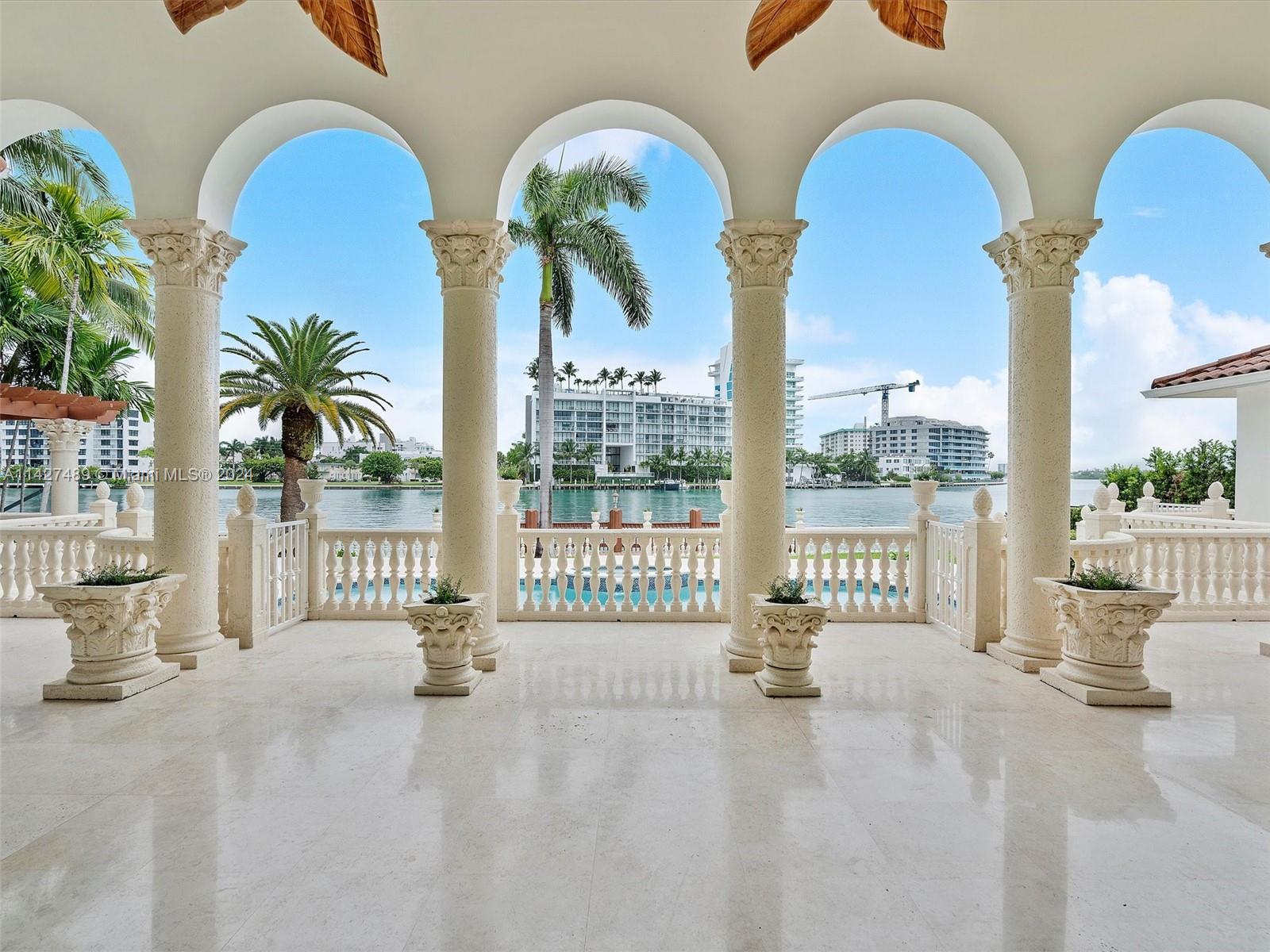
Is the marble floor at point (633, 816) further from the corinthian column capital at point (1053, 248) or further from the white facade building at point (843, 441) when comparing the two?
the white facade building at point (843, 441)

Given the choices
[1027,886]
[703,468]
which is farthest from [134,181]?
[703,468]

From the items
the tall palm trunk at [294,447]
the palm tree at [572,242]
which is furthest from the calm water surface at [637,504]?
the palm tree at [572,242]

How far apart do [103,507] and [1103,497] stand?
1358 centimetres

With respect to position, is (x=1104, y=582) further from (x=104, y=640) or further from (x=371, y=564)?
(x=104, y=640)

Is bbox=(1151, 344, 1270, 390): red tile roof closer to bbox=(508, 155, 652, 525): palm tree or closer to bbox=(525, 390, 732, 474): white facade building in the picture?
bbox=(508, 155, 652, 525): palm tree

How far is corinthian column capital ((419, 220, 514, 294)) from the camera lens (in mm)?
5488

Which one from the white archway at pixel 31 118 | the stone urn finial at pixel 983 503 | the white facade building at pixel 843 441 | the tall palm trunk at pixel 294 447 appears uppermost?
the white archway at pixel 31 118

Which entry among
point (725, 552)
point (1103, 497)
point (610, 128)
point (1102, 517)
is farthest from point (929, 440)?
point (610, 128)

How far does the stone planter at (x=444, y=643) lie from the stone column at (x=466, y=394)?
0.56 meters

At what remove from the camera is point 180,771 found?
3547mm

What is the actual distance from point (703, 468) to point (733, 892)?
36197mm

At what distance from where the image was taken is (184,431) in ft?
18.1

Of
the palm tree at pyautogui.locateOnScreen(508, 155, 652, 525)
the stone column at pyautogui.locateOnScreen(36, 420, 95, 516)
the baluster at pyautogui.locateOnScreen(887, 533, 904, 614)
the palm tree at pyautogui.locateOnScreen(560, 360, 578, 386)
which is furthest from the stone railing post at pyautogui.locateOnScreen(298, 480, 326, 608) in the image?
the palm tree at pyautogui.locateOnScreen(560, 360, 578, 386)

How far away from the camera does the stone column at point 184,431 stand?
18.0 ft
